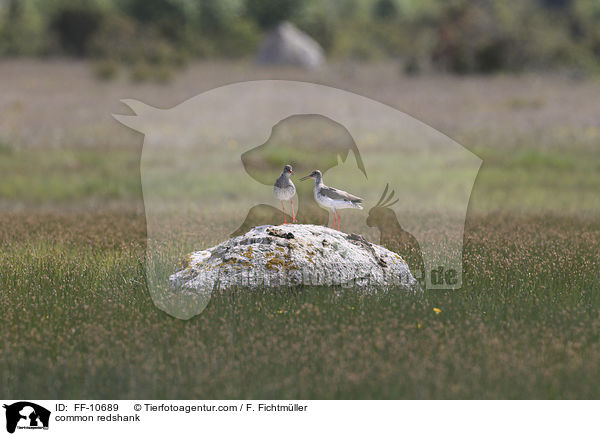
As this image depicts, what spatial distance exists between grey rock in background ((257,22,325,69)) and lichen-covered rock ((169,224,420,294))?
112 ft

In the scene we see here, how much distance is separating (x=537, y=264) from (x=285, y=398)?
13.4 ft

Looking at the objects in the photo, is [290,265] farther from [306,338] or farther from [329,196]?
[306,338]

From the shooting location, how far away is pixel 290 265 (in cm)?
698

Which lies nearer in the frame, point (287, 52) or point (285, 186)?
point (285, 186)

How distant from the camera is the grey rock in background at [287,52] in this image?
40781 mm

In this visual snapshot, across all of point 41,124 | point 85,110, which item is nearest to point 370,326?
point 41,124

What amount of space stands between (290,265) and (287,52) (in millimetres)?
35441

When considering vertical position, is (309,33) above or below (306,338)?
above

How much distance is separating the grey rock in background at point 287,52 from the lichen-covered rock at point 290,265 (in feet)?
112

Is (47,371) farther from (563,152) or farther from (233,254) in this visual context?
(563,152)

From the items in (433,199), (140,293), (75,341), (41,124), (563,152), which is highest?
(41,124)

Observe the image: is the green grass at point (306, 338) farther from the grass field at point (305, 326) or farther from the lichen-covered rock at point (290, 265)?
the lichen-covered rock at point (290, 265)

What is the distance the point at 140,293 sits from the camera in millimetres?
7266
